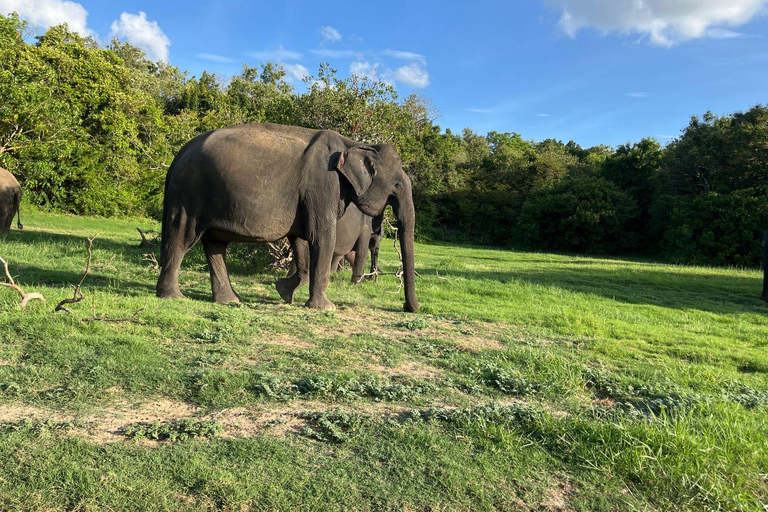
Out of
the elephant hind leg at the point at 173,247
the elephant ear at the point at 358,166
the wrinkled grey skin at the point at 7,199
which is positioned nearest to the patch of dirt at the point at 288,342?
the elephant hind leg at the point at 173,247

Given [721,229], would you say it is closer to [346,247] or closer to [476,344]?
[346,247]

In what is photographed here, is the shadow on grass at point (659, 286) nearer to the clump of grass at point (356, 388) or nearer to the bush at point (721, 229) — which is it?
the clump of grass at point (356, 388)

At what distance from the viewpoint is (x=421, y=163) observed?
111 feet

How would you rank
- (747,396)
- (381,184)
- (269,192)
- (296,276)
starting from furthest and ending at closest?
(296,276) → (381,184) → (269,192) → (747,396)

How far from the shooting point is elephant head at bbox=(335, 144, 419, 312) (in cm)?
780

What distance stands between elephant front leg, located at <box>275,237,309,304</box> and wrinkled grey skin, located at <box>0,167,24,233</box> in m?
10.0

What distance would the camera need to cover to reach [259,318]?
21.3 ft

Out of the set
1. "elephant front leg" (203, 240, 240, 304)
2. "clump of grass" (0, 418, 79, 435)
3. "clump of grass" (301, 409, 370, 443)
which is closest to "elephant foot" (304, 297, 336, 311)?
"elephant front leg" (203, 240, 240, 304)

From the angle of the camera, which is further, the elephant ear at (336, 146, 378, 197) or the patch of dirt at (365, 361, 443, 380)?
the elephant ear at (336, 146, 378, 197)

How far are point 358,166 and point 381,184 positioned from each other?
46 cm

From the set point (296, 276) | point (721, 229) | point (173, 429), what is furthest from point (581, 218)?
point (173, 429)

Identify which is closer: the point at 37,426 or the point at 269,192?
the point at 37,426

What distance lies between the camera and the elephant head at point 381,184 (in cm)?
780

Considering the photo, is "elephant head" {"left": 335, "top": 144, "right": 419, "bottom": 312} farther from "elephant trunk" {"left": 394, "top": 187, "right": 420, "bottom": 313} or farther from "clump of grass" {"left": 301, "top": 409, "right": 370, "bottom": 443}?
"clump of grass" {"left": 301, "top": 409, "right": 370, "bottom": 443}
